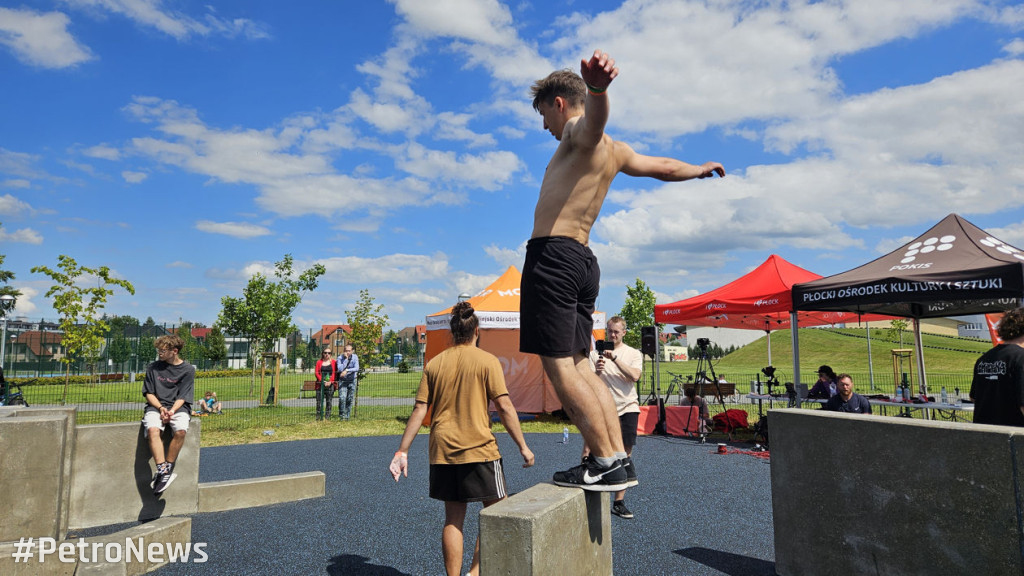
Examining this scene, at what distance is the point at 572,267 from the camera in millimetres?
2623

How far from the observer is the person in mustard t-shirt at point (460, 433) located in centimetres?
311

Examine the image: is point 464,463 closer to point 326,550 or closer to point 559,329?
point 559,329

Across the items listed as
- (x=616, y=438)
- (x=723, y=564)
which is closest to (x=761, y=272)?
(x=723, y=564)

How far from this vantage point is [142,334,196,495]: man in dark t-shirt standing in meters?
5.16

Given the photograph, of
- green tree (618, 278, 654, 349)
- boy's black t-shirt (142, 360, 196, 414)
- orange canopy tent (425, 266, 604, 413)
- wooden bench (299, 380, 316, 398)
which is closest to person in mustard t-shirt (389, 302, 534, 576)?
boy's black t-shirt (142, 360, 196, 414)

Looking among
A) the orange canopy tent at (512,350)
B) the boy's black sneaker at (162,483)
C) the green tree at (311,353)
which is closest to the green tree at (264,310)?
the green tree at (311,353)

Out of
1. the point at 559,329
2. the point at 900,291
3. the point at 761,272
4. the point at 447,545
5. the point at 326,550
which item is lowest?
the point at 326,550

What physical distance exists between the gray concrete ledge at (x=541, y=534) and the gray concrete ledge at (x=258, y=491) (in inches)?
161

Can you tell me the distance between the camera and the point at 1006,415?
3.82m

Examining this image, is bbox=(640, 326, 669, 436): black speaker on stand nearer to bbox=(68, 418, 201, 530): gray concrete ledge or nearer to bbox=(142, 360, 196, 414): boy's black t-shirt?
bbox=(142, 360, 196, 414): boy's black t-shirt

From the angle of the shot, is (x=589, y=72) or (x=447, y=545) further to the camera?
(x=447, y=545)

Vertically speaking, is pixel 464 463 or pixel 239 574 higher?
pixel 464 463

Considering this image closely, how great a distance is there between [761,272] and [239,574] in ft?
33.2

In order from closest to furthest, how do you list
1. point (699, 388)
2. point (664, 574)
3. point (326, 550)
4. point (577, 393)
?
point (577, 393) → point (664, 574) → point (326, 550) → point (699, 388)
